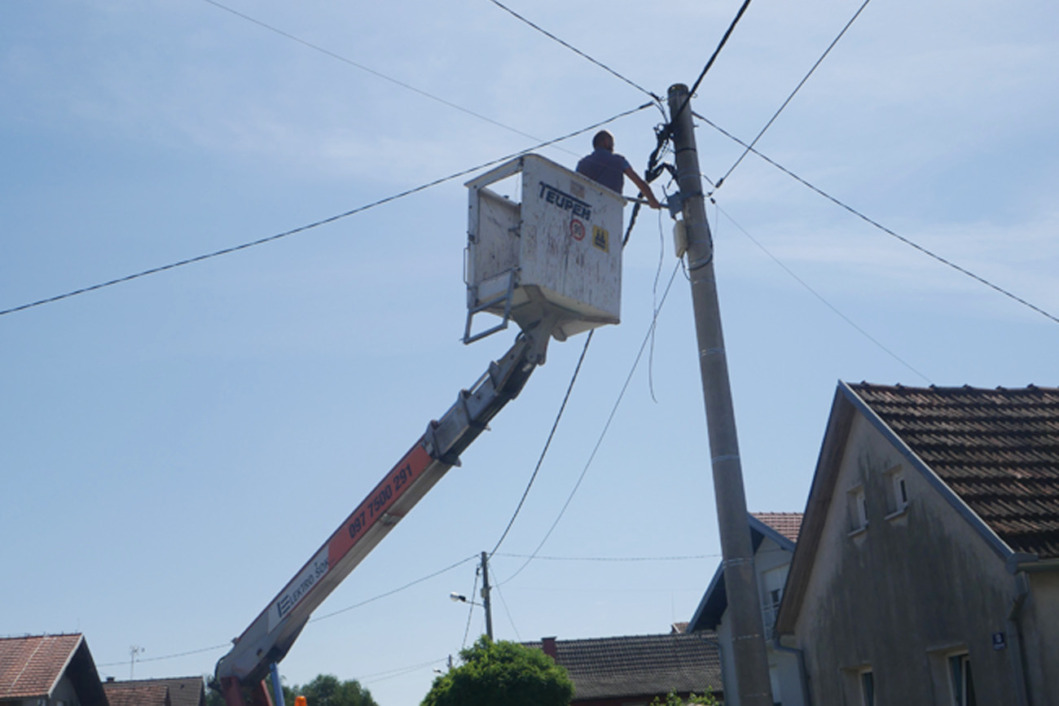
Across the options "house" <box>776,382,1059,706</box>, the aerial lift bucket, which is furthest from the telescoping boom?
"house" <box>776,382,1059,706</box>

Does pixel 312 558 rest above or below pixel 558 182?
below

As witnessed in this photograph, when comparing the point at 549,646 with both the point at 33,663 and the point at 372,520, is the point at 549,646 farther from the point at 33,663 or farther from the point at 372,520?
the point at 372,520

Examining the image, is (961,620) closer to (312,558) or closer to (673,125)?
(673,125)

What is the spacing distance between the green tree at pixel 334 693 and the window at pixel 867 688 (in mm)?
51047

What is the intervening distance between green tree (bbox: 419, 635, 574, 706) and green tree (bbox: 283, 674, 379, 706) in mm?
37108

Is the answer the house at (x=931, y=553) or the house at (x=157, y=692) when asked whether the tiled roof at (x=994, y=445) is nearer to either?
the house at (x=931, y=553)

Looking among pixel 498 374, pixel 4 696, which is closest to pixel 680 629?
pixel 4 696

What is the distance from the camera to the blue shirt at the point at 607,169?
36.6ft

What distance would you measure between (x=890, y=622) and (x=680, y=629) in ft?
91.6

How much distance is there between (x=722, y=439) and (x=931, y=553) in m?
5.84

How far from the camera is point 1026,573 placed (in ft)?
37.1

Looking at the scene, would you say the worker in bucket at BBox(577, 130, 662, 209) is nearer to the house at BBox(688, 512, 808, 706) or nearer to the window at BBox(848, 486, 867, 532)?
the window at BBox(848, 486, 867, 532)

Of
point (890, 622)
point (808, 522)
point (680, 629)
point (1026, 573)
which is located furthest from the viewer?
point (680, 629)

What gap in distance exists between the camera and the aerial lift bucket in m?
10.3
